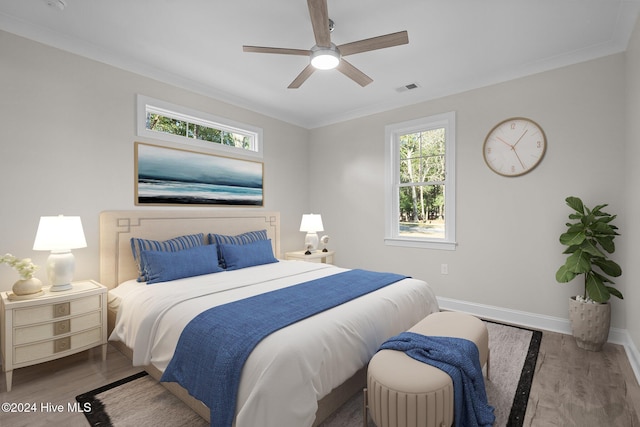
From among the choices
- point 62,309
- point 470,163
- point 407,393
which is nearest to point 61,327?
point 62,309

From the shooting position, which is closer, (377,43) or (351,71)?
(377,43)

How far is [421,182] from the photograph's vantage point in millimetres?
4223

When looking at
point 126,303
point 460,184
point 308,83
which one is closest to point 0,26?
point 126,303

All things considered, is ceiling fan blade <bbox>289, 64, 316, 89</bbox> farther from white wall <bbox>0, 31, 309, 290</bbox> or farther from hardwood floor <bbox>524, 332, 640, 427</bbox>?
hardwood floor <bbox>524, 332, 640, 427</bbox>

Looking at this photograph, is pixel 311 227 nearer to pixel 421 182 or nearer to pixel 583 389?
pixel 421 182

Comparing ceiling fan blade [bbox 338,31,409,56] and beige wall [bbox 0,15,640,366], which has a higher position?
ceiling fan blade [bbox 338,31,409,56]

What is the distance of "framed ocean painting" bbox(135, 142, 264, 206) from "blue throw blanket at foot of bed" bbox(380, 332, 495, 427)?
2852 mm

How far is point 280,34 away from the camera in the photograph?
2680 mm

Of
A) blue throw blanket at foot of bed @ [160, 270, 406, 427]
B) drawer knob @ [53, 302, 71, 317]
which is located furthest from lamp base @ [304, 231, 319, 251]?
drawer knob @ [53, 302, 71, 317]

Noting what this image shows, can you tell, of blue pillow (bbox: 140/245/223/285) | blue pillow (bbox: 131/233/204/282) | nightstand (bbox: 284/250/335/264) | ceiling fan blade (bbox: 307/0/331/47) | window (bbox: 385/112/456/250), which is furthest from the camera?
nightstand (bbox: 284/250/335/264)

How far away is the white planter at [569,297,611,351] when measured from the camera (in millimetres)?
2670

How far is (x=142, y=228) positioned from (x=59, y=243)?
833 millimetres

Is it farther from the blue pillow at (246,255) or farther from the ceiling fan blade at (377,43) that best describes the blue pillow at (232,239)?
the ceiling fan blade at (377,43)

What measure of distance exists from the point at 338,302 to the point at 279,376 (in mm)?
781
